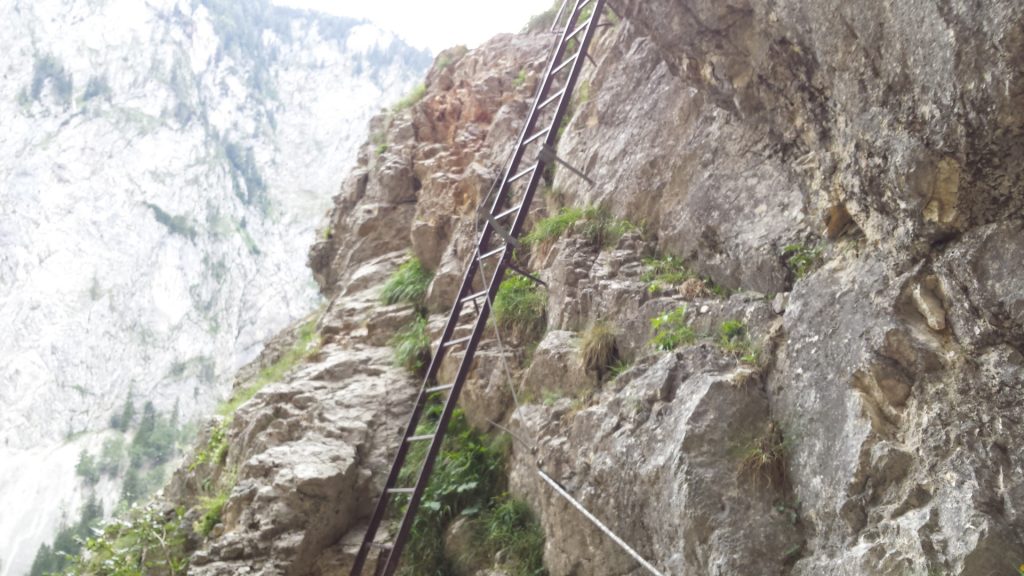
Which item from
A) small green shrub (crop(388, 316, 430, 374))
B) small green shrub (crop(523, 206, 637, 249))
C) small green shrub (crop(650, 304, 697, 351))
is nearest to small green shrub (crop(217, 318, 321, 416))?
small green shrub (crop(388, 316, 430, 374))

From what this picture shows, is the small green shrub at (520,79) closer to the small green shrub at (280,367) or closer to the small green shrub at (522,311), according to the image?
the small green shrub at (280,367)

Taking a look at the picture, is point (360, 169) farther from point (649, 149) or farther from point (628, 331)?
point (628, 331)

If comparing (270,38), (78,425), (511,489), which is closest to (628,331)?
(511,489)

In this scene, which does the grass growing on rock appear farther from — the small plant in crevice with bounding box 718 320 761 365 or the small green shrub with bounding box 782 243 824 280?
the small green shrub with bounding box 782 243 824 280

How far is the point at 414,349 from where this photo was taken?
8.09 m

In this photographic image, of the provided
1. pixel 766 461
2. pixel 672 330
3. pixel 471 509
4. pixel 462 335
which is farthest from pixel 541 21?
pixel 766 461

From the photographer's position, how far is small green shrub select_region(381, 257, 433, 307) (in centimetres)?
922

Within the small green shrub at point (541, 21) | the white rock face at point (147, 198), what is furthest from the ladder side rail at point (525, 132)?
the white rock face at point (147, 198)

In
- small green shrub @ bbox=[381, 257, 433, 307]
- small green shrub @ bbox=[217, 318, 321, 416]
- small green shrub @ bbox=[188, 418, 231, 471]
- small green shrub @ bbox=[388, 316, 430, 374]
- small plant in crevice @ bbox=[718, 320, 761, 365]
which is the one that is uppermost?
small green shrub @ bbox=[381, 257, 433, 307]

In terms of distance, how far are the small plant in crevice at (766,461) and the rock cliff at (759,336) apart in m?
0.01

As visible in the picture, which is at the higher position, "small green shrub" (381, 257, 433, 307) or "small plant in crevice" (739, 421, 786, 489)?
"small green shrub" (381, 257, 433, 307)

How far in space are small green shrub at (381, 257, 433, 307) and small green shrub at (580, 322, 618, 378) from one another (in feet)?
13.0

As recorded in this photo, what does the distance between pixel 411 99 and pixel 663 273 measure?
8.72 meters

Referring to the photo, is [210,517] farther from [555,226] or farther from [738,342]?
[738,342]
